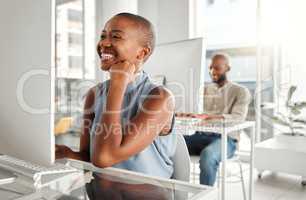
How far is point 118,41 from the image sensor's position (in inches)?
35.9

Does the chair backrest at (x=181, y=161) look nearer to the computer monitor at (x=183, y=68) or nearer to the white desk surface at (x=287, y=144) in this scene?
the computer monitor at (x=183, y=68)

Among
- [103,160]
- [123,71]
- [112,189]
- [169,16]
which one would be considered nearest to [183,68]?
Result: [123,71]

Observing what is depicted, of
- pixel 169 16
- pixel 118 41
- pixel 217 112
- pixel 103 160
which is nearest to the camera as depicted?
pixel 103 160

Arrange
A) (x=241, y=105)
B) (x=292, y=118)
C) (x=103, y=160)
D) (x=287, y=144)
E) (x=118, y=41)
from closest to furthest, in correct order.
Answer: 1. (x=103, y=160)
2. (x=118, y=41)
3. (x=241, y=105)
4. (x=287, y=144)
5. (x=292, y=118)

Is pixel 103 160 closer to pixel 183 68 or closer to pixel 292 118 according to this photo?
pixel 183 68

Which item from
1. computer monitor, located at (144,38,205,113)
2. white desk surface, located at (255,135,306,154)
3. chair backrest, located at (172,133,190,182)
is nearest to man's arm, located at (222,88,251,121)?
computer monitor, located at (144,38,205,113)

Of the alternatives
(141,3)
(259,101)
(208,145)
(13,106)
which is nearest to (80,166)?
→ (13,106)

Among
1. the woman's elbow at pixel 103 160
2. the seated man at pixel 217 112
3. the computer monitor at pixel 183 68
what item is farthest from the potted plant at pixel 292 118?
the woman's elbow at pixel 103 160

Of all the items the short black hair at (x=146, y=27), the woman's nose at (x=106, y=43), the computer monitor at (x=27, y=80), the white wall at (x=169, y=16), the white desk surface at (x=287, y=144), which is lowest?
the white desk surface at (x=287, y=144)

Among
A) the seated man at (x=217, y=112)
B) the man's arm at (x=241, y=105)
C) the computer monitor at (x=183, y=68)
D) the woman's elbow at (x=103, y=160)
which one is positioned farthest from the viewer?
the man's arm at (x=241, y=105)

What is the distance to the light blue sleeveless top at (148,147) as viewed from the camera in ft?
2.86

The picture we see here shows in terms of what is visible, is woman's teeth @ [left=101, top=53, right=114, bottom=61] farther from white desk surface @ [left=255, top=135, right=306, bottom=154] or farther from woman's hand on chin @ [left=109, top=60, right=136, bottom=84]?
white desk surface @ [left=255, top=135, right=306, bottom=154]

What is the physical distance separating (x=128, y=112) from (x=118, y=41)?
0.68 ft

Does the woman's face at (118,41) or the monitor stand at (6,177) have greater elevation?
the woman's face at (118,41)
